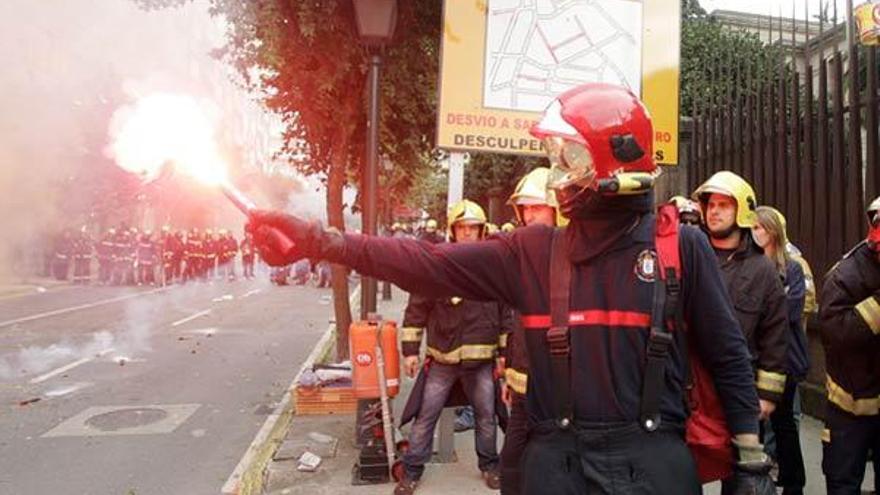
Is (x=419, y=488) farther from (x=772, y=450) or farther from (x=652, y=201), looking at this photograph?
(x=652, y=201)

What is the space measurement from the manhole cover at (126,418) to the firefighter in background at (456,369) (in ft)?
11.2

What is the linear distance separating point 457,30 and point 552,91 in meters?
0.95

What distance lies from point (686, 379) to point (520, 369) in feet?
4.30

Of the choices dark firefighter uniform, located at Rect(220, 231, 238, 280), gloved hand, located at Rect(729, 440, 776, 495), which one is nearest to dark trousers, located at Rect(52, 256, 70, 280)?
dark firefighter uniform, located at Rect(220, 231, 238, 280)

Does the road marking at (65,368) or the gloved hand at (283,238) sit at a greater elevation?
the gloved hand at (283,238)

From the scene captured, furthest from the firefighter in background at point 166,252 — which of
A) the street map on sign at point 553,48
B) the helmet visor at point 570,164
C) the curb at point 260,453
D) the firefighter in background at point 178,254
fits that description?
the helmet visor at point 570,164

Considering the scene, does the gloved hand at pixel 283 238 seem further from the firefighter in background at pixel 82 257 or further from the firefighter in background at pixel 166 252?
the firefighter in background at pixel 82 257

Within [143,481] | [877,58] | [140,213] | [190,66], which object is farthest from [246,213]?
[140,213]

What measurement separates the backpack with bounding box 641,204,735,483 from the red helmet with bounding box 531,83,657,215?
0.20 metres

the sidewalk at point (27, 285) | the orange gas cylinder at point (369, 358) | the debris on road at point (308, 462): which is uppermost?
the orange gas cylinder at point (369, 358)

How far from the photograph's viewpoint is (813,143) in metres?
6.99

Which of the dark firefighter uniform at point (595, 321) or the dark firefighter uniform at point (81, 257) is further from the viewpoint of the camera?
the dark firefighter uniform at point (81, 257)

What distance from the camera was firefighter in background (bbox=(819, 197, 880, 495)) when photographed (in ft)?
12.2

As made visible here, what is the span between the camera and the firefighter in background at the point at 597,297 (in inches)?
80.1
